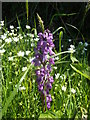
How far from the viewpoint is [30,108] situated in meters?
1.66

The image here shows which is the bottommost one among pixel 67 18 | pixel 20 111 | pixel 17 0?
pixel 20 111

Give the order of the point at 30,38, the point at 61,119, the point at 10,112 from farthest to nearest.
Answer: the point at 30,38, the point at 10,112, the point at 61,119

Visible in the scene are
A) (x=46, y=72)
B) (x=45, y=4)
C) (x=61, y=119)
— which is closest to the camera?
(x=61, y=119)

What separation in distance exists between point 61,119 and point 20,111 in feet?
1.40

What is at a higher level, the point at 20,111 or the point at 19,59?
the point at 19,59

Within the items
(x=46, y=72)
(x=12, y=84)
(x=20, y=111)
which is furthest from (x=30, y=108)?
(x=46, y=72)

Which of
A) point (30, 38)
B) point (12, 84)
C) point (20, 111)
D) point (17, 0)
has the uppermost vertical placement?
point (17, 0)

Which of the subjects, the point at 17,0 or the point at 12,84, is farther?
the point at 17,0

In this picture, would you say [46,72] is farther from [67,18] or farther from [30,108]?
[67,18]

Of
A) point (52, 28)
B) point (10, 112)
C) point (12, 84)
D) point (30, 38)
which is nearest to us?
point (10, 112)

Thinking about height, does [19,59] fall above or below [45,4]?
below

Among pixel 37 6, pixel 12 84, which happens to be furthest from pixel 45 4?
pixel 12 84

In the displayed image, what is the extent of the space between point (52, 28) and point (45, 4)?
1.33 feet

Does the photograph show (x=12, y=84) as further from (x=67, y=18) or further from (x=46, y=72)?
(x=67, y=18)
